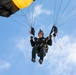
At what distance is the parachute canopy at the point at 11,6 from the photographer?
22.2 metres

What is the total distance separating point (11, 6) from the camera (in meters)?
22.6

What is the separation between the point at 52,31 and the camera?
20.4 metres

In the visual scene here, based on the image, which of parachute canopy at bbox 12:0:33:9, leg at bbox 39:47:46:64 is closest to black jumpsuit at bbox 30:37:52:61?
leg at bbox 39:47:46:64

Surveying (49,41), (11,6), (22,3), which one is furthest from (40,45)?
(11,6)

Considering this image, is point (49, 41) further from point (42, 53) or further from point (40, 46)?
point (42, 53)

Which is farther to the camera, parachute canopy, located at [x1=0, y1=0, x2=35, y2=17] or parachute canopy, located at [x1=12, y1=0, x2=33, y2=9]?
parachute canopy, located at [x1=12, y1=0, x2=33, y2=9]

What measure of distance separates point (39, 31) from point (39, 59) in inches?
69.6

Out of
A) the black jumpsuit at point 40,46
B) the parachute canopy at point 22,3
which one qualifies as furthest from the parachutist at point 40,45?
the parachute canopy at point 22,3

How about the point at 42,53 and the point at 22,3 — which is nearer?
the point at 42,53

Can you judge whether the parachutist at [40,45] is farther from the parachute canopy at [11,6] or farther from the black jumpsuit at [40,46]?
the parachute canopy at [11,6]

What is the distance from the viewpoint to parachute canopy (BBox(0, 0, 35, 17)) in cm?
2219

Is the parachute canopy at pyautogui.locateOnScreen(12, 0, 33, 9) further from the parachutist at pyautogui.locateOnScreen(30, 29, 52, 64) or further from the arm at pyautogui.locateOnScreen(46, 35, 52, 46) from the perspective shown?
the arm at pyautogui.locateOnScreen(46, 35, 52, 46)

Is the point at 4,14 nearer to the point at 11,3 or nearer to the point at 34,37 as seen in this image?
the point at 11,3

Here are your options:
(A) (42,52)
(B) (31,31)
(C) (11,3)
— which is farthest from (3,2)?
(A) (42,52)
